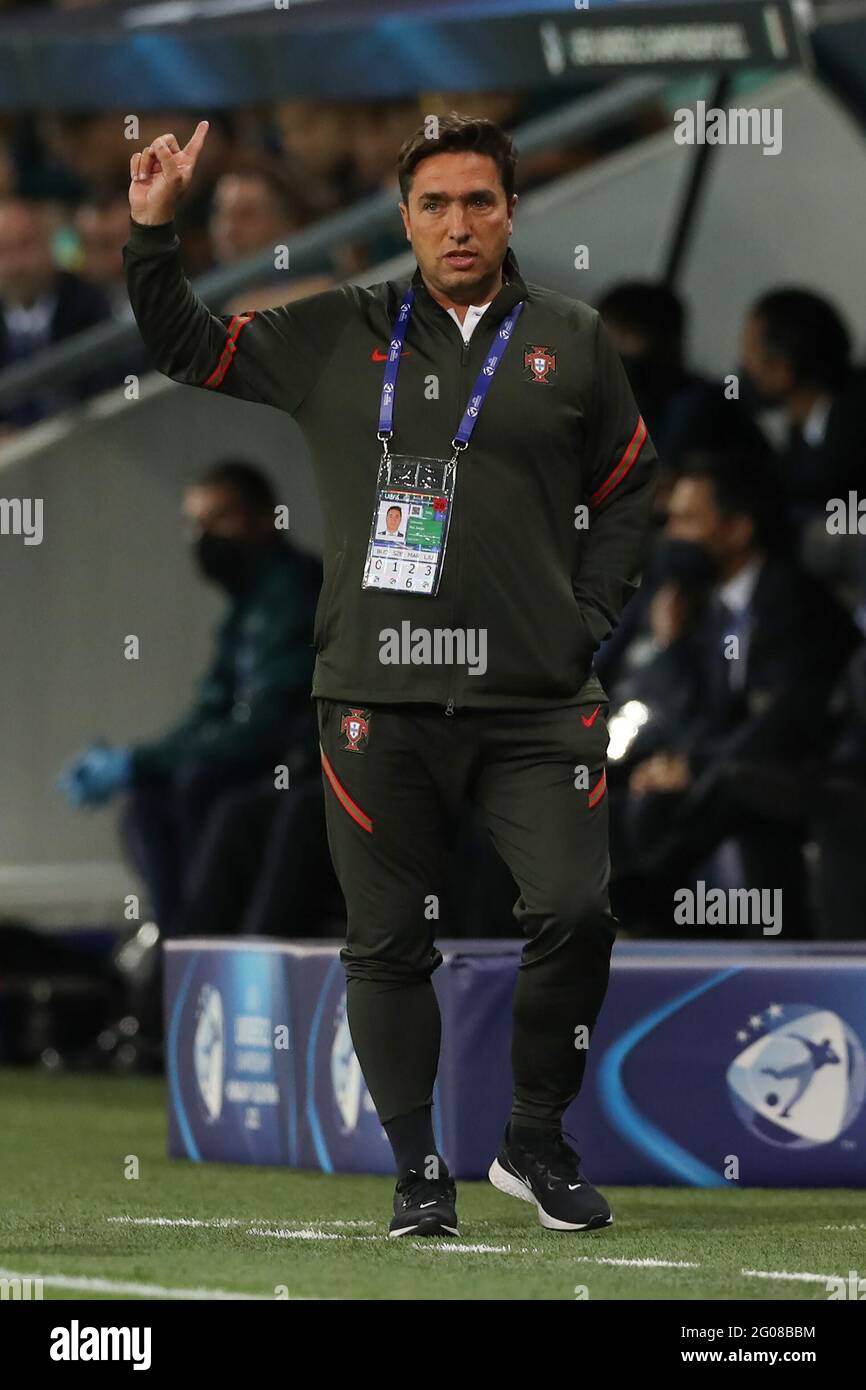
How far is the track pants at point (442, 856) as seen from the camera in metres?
5.14

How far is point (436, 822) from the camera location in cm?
524

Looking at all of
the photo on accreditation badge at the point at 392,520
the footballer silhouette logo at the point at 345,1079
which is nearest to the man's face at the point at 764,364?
the footballer silhouette logo at the point at 345,1079

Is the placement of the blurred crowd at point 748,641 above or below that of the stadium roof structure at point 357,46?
below

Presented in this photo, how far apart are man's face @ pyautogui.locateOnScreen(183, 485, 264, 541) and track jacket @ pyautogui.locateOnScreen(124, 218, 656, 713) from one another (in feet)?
15.4

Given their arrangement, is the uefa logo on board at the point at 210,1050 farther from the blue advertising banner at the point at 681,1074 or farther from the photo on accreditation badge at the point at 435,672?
the blue advertising banner at the point at 681,1074

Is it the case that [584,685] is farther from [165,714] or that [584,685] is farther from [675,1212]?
[165,714]

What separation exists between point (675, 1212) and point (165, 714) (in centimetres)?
587

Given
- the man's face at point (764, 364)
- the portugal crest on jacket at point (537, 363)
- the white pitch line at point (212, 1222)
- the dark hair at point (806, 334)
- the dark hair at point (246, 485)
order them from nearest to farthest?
the portugal crest on jacket at point (537, 363), the white pitch line at point (212, 1222), the dark hair at point (806, 334), the man's face at point (764, 364), the dark hair at point (246, 485)

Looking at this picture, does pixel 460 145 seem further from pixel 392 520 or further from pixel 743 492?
pixel 743 492

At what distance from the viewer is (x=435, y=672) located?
5.09 meters

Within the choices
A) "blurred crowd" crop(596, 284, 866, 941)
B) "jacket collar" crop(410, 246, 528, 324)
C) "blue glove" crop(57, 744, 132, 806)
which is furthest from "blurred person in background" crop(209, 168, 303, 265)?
"jacket collar" crop(410, 246, 528, 324)

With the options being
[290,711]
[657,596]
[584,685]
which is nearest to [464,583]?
[584,685]

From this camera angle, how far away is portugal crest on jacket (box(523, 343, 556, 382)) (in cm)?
516

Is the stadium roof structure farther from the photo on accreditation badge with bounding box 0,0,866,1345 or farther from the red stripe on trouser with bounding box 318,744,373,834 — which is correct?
the red stripe on trouser with bounding box 318,744,373,834
